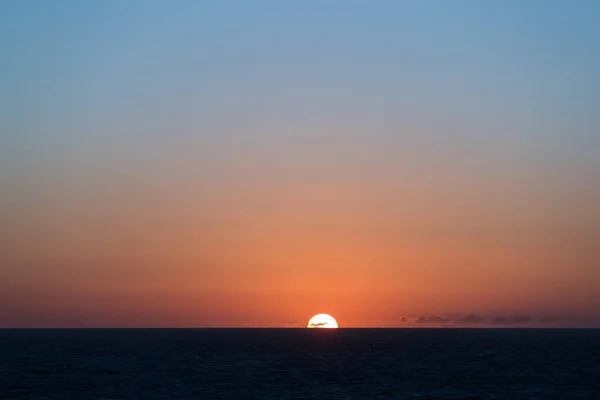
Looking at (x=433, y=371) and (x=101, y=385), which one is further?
(x=433, y=371)

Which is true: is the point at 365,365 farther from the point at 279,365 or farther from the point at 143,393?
the point at 143,393

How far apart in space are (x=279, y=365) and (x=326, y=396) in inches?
1727

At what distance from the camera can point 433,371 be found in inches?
4424

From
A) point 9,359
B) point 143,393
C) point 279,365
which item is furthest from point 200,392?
point 9,359

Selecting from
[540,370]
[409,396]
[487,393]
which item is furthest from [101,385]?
[540,370]

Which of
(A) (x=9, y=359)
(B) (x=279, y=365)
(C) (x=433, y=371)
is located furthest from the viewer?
(A) (x=9, y=359)

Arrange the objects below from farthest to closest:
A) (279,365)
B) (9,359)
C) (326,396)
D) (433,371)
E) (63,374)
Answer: (9,359) < (279,365) < (433,371) < (63,374) < (326,396)

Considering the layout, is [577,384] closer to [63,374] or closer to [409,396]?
[409,396]

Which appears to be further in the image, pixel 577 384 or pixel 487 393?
pixel 577 384

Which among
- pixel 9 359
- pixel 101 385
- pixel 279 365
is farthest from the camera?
pixel 9 359

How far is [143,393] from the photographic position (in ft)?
270

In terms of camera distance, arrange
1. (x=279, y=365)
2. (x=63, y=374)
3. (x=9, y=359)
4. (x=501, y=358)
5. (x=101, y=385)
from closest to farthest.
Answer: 1. (x=101, y=385)
2. (x=63, y=374)
3. (x=279, y=365)
4. (x=9, y=359)
5. (x=501, y=358)

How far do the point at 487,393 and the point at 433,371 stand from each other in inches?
1110

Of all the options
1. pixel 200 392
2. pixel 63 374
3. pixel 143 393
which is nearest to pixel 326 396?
pixel 200 392
